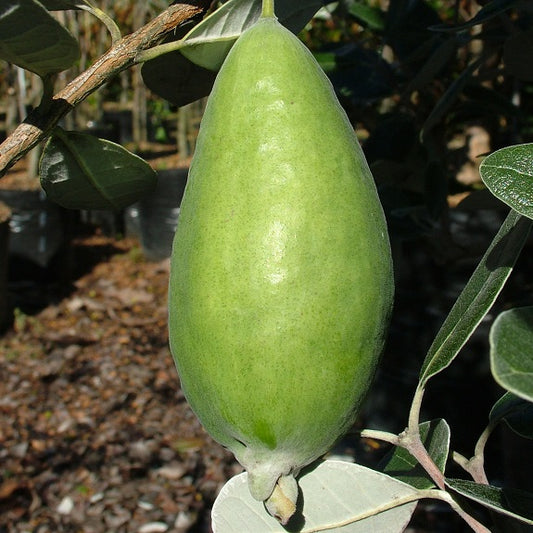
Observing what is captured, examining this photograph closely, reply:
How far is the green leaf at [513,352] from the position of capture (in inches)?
16.1

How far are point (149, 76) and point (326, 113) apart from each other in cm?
22

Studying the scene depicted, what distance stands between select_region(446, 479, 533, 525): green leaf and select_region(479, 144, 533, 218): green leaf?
0.69 feet

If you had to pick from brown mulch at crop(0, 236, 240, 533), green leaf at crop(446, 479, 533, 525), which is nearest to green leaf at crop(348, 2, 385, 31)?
green leaf at crop(446, 479, 533, 525)

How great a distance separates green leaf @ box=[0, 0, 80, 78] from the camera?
49 cm

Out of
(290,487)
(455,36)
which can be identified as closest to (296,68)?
(290,487)

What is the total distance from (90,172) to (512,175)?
1.19 ft

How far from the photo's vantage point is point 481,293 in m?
0.56

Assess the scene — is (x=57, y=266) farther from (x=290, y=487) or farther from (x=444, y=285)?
(x=290, y=487)

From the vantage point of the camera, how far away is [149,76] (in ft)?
2.19

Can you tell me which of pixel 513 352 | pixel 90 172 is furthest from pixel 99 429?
pixel 513 352

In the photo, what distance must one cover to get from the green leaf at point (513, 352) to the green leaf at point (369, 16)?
1009 millimetres

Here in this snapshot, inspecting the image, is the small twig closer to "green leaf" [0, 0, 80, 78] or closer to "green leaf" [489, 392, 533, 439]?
"green leaf" [0, 0, 80, 78]

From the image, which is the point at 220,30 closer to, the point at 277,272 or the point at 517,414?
the point at 277,272

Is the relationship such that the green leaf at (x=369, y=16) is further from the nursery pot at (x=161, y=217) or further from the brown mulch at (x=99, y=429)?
the nursery pot at (x=161, y=217)
